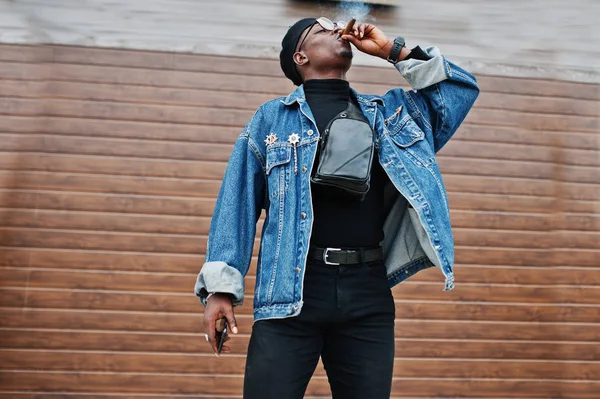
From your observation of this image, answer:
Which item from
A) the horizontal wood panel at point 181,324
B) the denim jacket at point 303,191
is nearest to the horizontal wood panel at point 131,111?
the horizontal wood panel at point 181,324

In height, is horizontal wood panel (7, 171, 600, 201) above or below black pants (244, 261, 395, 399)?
above

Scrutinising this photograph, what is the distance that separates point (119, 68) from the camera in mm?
4578

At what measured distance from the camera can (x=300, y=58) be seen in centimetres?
241

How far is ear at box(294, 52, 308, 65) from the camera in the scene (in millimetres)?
2398

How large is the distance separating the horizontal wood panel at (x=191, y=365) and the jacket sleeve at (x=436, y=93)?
2585 millimetres

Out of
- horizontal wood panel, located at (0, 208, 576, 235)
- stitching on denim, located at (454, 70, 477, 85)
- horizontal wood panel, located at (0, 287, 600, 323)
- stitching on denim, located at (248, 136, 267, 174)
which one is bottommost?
horizontal wood panel, located at (0, 287, 600, 323)

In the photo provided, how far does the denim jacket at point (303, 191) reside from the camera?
2154 mm

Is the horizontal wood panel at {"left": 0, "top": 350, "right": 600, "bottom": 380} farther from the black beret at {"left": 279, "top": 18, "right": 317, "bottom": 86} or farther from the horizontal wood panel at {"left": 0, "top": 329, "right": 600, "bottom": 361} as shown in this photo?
the black beret at {"left": 279, "top": 18, "right": 317, "bottom": 86}

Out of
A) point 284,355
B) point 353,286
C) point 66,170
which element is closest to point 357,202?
point 353,286

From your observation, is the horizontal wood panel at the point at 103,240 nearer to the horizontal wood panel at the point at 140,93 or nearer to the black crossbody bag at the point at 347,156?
the horizontal wood panel at the point at 140,93

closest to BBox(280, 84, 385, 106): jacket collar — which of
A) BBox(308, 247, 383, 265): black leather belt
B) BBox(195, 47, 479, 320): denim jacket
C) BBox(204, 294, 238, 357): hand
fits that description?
BBox(195, 47, 479, 320): denim jacket

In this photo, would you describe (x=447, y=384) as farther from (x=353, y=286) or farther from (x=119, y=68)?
(x=119, y=68)

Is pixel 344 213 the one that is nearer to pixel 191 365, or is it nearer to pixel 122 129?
pixel 191 365

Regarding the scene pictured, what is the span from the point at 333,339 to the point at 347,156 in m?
0.67
